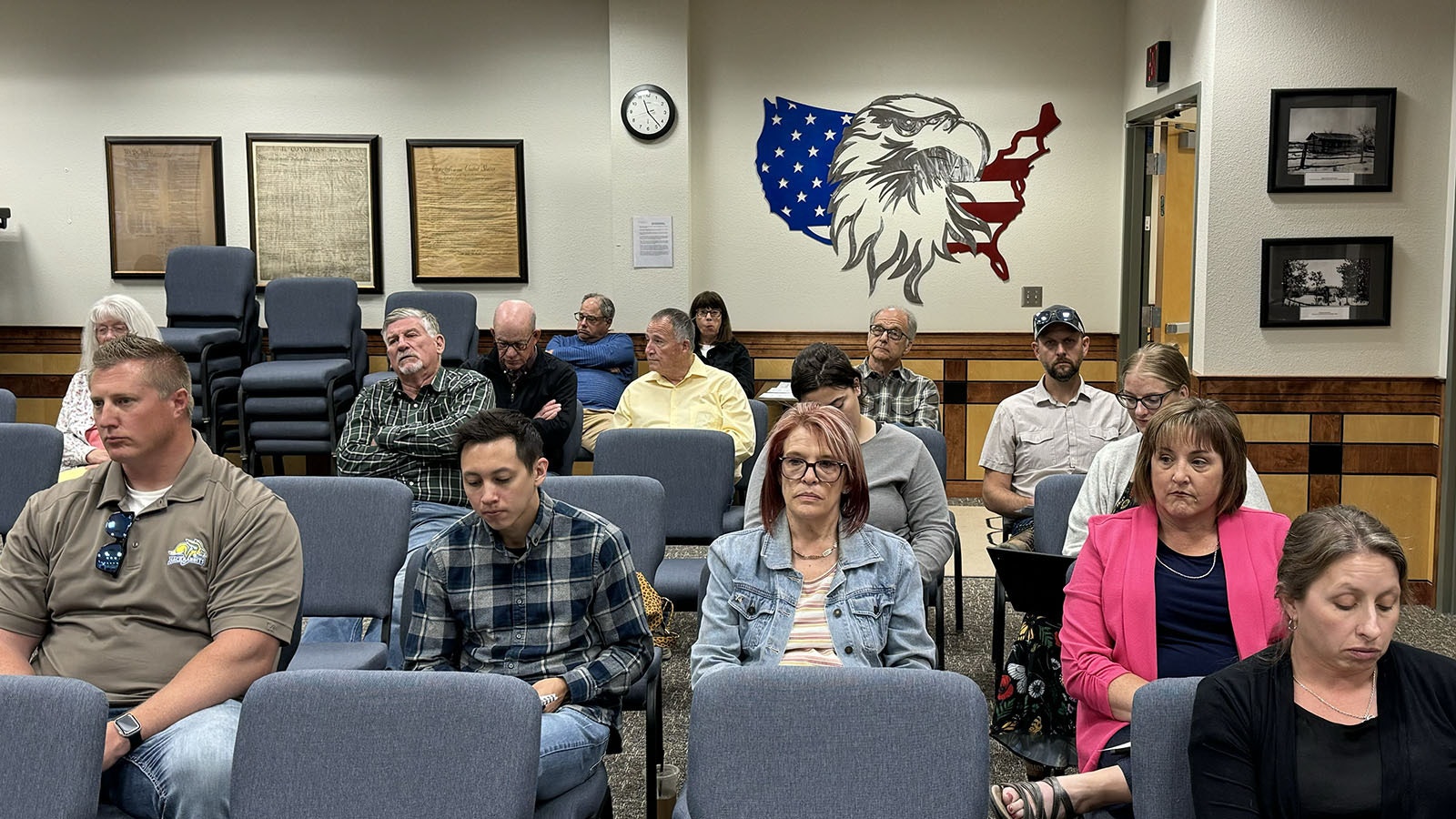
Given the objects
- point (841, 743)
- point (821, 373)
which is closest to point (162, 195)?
point (821, 373)

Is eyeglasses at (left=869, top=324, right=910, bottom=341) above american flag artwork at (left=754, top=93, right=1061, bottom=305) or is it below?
below

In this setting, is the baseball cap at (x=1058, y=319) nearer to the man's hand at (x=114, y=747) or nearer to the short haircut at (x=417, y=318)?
the short haircut at (x=417, y=318)

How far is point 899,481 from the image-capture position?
356 centimetres

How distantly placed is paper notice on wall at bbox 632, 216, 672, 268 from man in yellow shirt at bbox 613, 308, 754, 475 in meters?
1.95

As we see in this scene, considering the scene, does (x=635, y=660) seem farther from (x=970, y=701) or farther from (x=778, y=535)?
(x=970, y=701)

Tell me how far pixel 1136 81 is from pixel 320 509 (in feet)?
17.0

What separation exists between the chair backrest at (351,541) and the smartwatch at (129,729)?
2.98 feet

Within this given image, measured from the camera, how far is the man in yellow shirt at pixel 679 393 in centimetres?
514

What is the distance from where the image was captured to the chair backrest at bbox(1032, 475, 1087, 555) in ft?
11.8

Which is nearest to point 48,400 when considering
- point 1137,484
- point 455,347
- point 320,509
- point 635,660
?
point 455,347

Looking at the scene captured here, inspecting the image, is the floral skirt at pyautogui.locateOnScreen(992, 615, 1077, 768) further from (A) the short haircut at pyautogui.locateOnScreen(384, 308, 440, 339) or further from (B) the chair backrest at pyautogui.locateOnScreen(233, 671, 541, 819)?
(A) the short haircut at pyautogui.locateOnScreen(384, 308, 440, 339)

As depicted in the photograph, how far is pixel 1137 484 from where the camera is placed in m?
2.67

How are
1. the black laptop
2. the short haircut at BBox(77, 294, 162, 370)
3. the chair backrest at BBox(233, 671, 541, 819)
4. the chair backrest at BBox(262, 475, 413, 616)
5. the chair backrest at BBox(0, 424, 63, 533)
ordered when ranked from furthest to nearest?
1. the short haircut at BBox(77, 294, 162, 370)
2. the chair backrest at BBox(0, 424, 63, 533)
3. the chair backrest at BBox(262, 475, 413, 616)
4. the black laptop
5. the chair backrest at BBox(233, 671, 541, 819)

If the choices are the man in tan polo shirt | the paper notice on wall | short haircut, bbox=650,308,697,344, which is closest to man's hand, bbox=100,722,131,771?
the man in tan polo shirt
